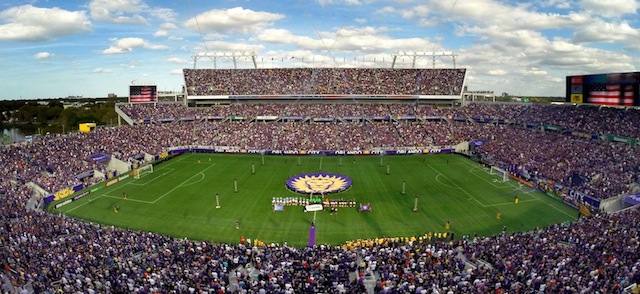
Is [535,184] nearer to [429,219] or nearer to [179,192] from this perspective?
[429,219]

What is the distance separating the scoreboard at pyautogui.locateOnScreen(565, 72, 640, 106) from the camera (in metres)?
48.6

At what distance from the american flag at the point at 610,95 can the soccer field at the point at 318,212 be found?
18999mm

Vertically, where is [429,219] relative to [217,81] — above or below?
below

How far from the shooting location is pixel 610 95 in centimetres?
5181

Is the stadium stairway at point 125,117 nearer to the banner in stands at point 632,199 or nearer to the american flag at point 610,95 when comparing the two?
the banner in stands at point 632,199

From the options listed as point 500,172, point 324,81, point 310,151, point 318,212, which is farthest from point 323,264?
point 324,81

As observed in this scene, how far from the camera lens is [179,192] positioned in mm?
41094

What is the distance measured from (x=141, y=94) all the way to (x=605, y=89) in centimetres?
7380

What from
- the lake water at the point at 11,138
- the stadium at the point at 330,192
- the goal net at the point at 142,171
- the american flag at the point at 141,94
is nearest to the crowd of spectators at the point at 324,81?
the stadium at the point at 330,192

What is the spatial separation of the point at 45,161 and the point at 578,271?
51.9 metres

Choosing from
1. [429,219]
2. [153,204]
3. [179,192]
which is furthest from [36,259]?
[429,219]

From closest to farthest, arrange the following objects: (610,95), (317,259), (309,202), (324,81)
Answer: (317,259) < (309,202) < (610,95) < (324,81)

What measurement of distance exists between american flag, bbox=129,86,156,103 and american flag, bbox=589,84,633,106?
2814 inches

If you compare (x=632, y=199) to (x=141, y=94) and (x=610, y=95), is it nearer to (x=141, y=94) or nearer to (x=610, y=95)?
(x=610, y=95)
